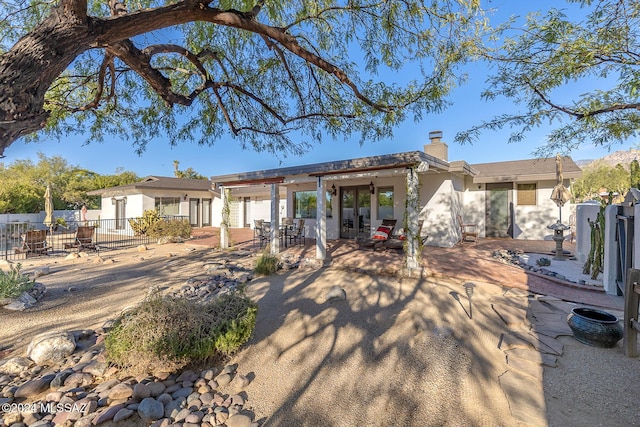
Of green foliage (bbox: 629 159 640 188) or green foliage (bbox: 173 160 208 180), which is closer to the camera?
green foliage (bbox: 629 159 640 188)

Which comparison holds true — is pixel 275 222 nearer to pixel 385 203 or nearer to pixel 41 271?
pixel 385 203

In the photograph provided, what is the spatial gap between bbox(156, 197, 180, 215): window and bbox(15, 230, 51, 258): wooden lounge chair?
8.32 metres

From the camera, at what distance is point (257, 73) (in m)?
5.82

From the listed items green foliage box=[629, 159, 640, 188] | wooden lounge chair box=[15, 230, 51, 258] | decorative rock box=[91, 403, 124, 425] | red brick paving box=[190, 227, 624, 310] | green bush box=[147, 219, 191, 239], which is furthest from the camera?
green bush box=[147, 219, 191, 239]

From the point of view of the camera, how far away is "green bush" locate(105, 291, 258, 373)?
3.16 meters

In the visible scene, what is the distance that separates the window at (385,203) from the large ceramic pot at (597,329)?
7.57m

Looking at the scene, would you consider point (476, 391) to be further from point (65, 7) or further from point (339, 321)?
point (65, 7)

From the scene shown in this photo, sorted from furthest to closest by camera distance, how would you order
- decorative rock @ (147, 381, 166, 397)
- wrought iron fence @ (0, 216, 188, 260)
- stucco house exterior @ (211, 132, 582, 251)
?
stucco house exterior @ (211, 132, 582, 251) → wrought iron fence @ (0, 216, 188, 260) → decorative rock @ (147, 381, 166, 397)

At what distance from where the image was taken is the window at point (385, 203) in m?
11.4

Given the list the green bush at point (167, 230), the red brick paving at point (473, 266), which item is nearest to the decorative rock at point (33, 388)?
the red brick paving at point (473, 266)

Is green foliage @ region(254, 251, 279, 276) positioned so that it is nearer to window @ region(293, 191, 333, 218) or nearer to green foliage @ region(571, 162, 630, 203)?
window @ region(293, 191, 333, 218)

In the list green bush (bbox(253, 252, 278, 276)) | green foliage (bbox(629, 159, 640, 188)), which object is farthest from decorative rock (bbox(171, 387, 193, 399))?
green foliage (bbox(629, 159, 640, 188))

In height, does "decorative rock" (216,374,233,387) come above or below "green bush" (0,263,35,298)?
below

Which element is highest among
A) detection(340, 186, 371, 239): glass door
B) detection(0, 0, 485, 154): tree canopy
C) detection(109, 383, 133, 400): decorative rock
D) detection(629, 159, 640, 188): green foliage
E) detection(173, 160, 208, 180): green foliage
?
detection(173, 160, 208, 180): green foliage
